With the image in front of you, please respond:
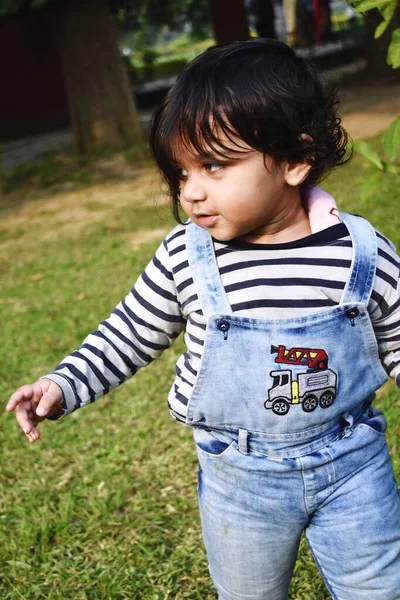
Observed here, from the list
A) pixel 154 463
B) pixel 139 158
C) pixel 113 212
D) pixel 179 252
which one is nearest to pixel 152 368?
pixel 154 463

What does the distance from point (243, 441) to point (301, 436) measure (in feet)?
0.39

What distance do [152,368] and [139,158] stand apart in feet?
22.7

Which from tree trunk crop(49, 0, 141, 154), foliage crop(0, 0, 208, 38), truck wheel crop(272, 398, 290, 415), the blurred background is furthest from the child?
tree trunk crop(49, 0, 141, 154)

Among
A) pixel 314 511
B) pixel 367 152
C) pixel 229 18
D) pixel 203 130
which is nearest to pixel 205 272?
pixel 203 130

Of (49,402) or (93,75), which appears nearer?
(49,402)

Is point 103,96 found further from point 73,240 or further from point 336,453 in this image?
point 336,453

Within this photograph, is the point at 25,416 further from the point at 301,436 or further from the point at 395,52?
the point at 395,52

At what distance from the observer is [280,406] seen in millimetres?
1599

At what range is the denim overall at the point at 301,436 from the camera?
5.21ft

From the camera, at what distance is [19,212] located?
29.1ft

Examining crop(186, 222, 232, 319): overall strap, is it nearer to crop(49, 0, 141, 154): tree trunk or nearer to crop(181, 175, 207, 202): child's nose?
crop(181, 175, 207, 202): child's nose

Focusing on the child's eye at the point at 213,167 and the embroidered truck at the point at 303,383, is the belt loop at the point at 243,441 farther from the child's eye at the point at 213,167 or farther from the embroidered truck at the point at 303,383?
the child's eye at the point at 213,167

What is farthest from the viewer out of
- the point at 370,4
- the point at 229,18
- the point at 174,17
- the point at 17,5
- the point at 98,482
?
the point at 174,17

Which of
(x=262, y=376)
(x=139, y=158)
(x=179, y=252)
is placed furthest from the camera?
(x=139, y=158)
